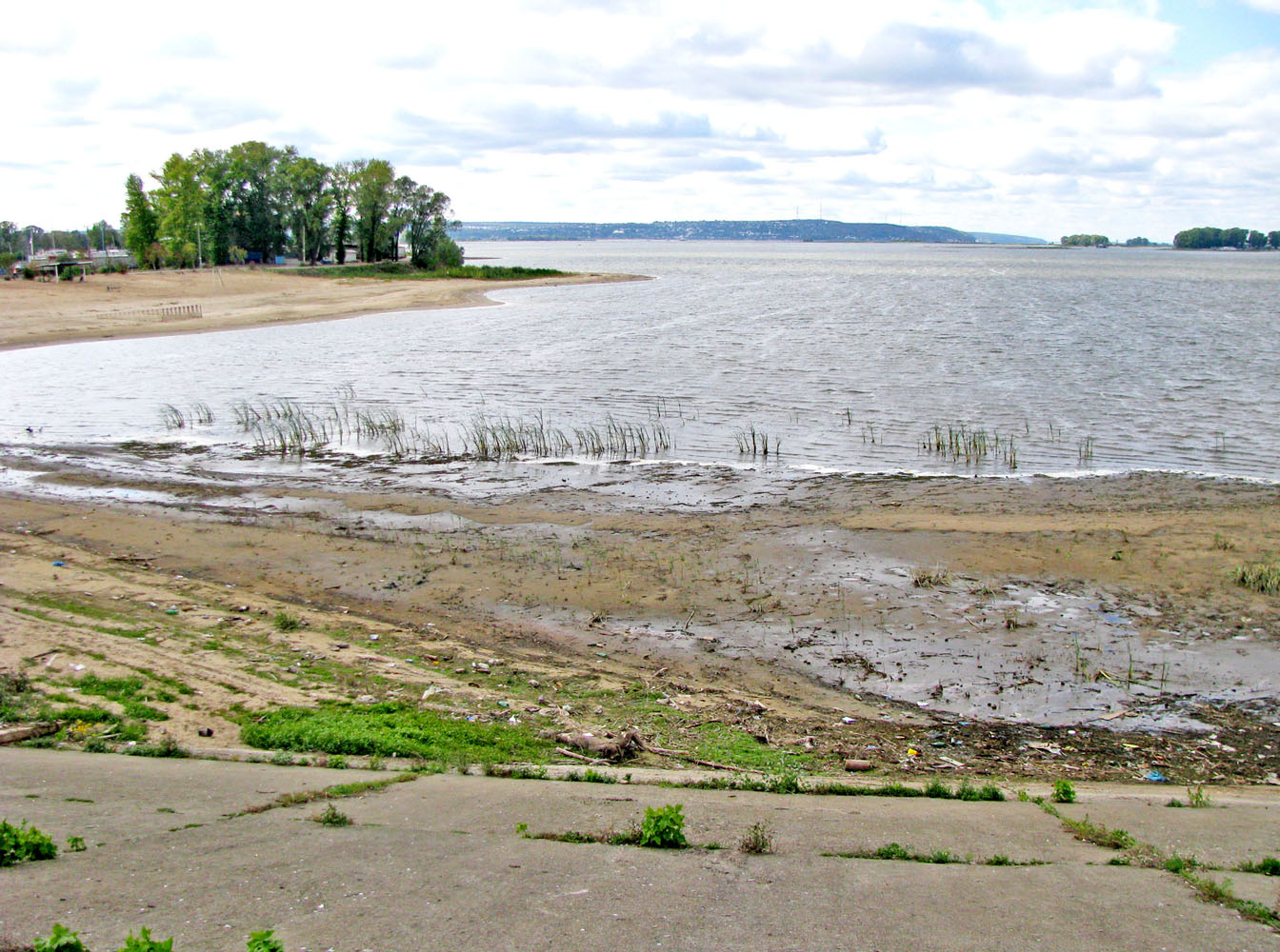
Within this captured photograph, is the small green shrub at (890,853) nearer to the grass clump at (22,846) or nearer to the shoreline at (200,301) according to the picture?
the grass clump at (22,846)

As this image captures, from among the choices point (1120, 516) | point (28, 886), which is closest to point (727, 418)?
point (1120, 516)

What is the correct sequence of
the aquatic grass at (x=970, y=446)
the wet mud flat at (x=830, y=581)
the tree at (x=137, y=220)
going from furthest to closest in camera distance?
the tree at (x=137, y=220) → the aquatic grass at (x=970, y=446) → the wet mud flat at (x=830, y=581)

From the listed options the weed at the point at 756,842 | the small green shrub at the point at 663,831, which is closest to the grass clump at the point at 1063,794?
the weed at the point at 756,842

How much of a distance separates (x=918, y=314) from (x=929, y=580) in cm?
5828

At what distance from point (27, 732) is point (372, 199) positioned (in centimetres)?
11431

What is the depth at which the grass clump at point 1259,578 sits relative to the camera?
544 inches

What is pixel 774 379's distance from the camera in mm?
36844

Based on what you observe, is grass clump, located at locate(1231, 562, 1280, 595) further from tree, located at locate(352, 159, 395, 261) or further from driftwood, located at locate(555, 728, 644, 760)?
tree, located at locate(352, 159, 395, 261)

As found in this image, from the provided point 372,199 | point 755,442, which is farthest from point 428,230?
point 755,442

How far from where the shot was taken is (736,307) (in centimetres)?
7625

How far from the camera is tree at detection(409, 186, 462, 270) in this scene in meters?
117

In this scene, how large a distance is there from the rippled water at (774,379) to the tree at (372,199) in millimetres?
49583

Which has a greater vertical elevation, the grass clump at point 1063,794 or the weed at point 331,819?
the weed at point 331,819

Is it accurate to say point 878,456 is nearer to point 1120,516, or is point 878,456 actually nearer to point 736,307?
point 1120,516
